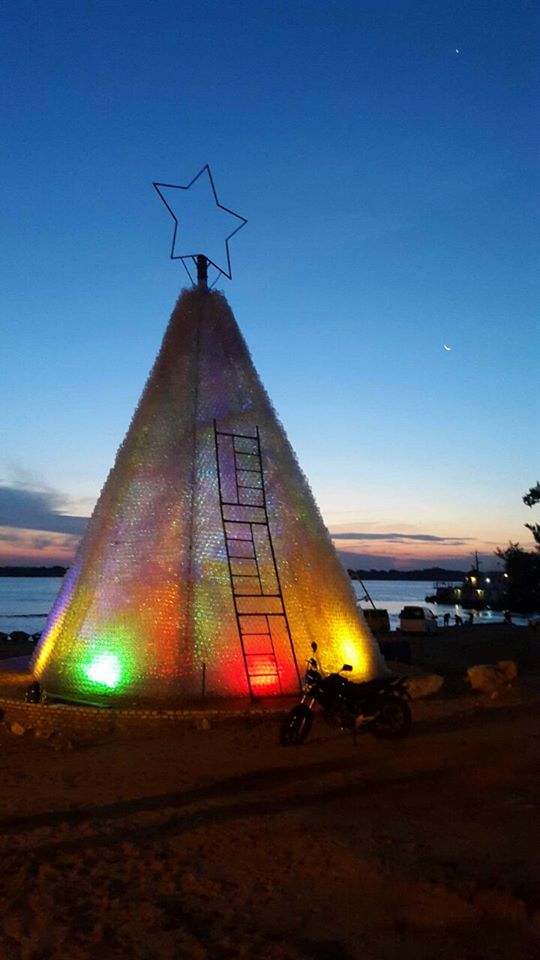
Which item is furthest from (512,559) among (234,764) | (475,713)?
(234,764)

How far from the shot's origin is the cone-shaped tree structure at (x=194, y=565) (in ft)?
32.5

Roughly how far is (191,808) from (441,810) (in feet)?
6.78

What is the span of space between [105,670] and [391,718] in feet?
12.9

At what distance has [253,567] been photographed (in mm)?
10578

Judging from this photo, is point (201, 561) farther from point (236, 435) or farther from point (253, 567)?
point (236, 435)

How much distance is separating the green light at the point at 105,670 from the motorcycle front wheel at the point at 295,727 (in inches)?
108

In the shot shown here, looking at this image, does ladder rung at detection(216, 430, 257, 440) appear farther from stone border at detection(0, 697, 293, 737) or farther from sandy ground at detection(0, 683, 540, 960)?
sandy ground at detection(0, 683, 540, 960)

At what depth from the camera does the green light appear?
995 cm

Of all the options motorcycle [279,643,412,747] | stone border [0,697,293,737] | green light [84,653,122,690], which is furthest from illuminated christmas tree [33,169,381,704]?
motorcycle [279,643,412,747]

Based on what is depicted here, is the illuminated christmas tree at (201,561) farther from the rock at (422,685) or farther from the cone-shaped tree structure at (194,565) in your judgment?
the rock at (422,685)

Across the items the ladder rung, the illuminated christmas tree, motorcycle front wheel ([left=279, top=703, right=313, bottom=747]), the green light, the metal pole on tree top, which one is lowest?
motorcycle front wheel ([left=279, top=703, right=313, bottom=747])

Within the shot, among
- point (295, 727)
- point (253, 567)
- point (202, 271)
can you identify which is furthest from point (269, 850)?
point (202, 271)

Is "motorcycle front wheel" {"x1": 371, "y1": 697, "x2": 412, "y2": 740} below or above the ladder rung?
below

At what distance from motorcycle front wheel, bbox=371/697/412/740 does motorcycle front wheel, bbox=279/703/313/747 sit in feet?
3.14
